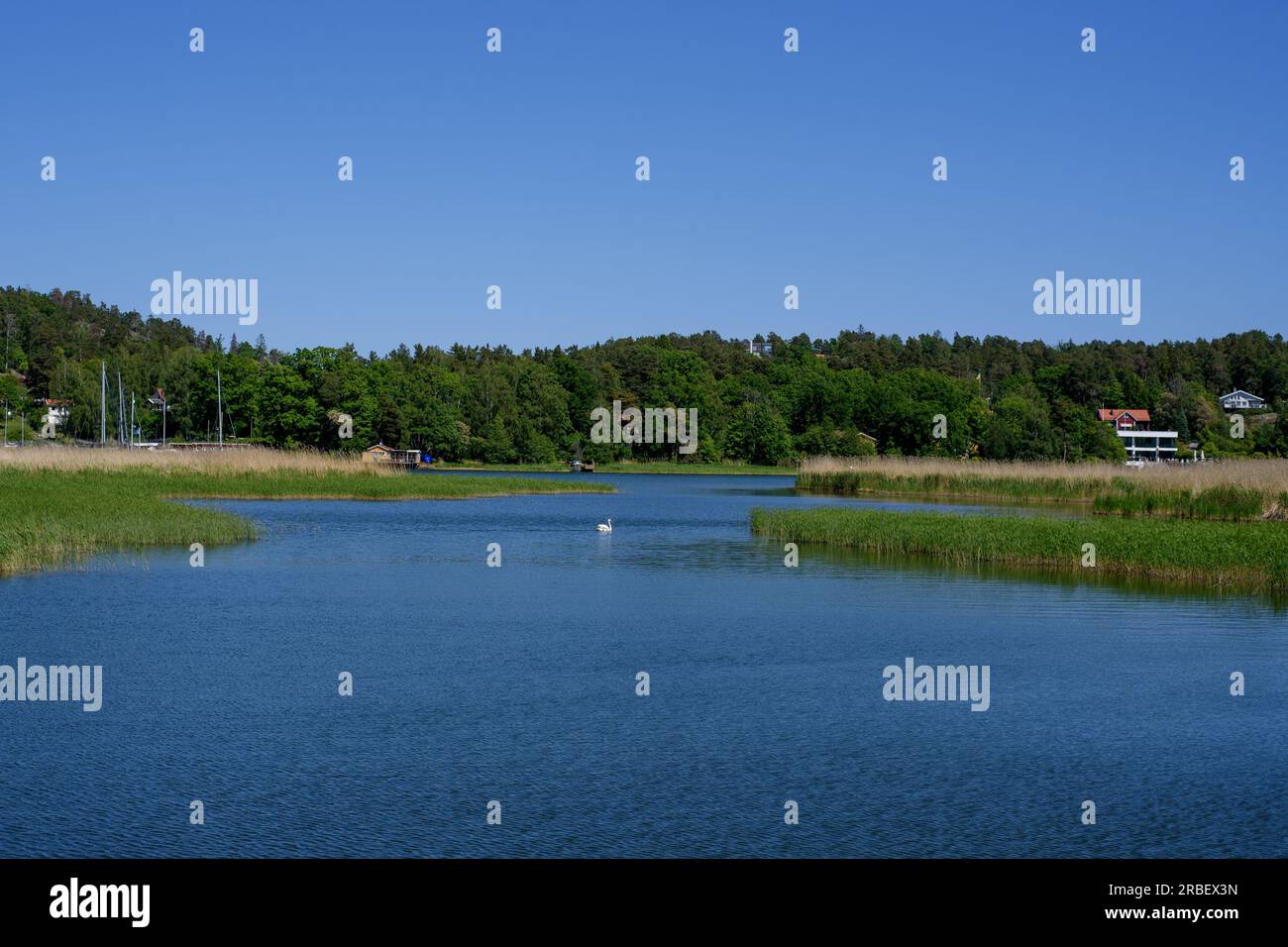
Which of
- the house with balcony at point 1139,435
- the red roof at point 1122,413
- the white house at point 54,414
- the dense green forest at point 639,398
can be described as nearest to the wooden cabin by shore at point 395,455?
the dense green forest at point 639,398

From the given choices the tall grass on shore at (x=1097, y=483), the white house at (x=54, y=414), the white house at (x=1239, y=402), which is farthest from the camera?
the white house at (x=1239, y=402)

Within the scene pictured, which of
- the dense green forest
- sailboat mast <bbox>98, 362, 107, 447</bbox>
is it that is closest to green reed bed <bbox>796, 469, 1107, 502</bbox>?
the dense green forest

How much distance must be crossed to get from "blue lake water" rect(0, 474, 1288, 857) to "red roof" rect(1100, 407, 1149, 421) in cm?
12258

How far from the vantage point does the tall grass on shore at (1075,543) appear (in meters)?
31.0

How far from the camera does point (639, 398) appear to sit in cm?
14275

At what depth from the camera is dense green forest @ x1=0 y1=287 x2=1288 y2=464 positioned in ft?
396

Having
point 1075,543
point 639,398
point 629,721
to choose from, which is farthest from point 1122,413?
point 629,721

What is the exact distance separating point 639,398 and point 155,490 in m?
90.6

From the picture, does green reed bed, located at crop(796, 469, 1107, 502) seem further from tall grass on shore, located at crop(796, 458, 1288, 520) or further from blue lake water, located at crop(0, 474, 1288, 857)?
blue lake water, located at crop(0, 474, 1288, 857)

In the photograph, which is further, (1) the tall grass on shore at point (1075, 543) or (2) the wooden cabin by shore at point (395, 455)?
(2) the wooden cabin by shore at point (395, 455)

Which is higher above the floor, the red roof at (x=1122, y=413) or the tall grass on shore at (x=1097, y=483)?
the red roof at (x=1122, y=413)

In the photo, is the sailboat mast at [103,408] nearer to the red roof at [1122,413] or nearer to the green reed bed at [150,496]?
the green reed bed at [150,496]
